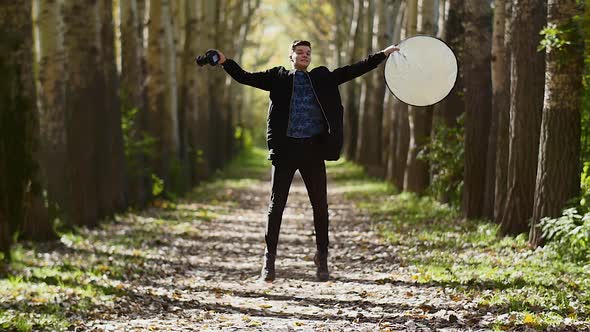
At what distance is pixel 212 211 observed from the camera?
21.0m

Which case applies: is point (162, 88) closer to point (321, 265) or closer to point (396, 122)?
point (396, 122)

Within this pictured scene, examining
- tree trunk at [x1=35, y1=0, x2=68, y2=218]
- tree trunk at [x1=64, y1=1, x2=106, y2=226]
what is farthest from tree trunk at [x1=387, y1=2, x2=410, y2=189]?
tree trunk at [x1=35, y1=0, x2=68, y2=218]

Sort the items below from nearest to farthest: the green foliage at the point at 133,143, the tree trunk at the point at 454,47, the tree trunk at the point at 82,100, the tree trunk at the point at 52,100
Answer: 1. the tree trunk at the point at 52,100
2. the tree trunk at the point at 82,100
3. the tree trunk at the point at 454,47
4. the green foliage at the point at 133,143

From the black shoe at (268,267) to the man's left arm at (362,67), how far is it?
1.92 meters

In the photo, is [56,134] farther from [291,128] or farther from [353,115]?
[353,115]

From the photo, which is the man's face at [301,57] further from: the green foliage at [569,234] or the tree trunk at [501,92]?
the tree trunk at [501,92]

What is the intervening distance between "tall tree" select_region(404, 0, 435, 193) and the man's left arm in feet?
34.2

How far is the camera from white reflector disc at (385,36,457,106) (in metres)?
9.62

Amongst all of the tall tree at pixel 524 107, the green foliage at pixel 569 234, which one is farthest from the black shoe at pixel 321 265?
the tall tree at pixel 524 107

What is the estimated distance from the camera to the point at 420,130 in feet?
67.3

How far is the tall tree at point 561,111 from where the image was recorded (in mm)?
10953

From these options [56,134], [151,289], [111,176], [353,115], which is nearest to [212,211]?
[111,176]

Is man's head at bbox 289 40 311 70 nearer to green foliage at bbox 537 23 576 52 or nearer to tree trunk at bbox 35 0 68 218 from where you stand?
green foliage at bbox 537 23 576 52

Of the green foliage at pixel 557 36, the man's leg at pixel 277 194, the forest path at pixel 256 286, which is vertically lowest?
the forest path at pixel 256 286
